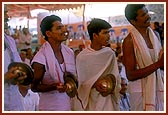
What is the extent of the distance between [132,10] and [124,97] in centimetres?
40

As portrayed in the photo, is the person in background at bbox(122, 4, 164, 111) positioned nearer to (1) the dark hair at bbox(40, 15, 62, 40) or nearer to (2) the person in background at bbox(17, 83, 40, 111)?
(1) the dark hair at bbox(40, 15, 62, 40)

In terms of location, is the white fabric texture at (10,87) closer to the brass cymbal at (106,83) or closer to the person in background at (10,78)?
the person in background at (10,78)

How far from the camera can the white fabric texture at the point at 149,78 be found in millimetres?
3664

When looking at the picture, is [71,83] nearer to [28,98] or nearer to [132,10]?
[28,98]

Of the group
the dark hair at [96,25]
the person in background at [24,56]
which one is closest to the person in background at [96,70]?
the dark hair at [96,25]

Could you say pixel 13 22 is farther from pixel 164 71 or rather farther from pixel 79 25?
pixel 164 71

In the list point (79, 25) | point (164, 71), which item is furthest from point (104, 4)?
point (164, 71)

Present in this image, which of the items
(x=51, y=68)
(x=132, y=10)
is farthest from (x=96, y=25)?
(x=51, y=68)

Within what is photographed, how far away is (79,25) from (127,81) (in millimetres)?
332

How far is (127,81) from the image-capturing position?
3.70 m

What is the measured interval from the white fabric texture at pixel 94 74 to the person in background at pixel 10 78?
271 mm

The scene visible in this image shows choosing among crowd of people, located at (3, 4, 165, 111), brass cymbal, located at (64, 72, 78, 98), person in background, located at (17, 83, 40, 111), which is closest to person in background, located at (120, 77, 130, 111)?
crowd of people, located at (3, 4, 165, 111)

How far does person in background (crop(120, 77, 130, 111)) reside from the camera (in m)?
3.70

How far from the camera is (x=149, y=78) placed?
12.1 feet
